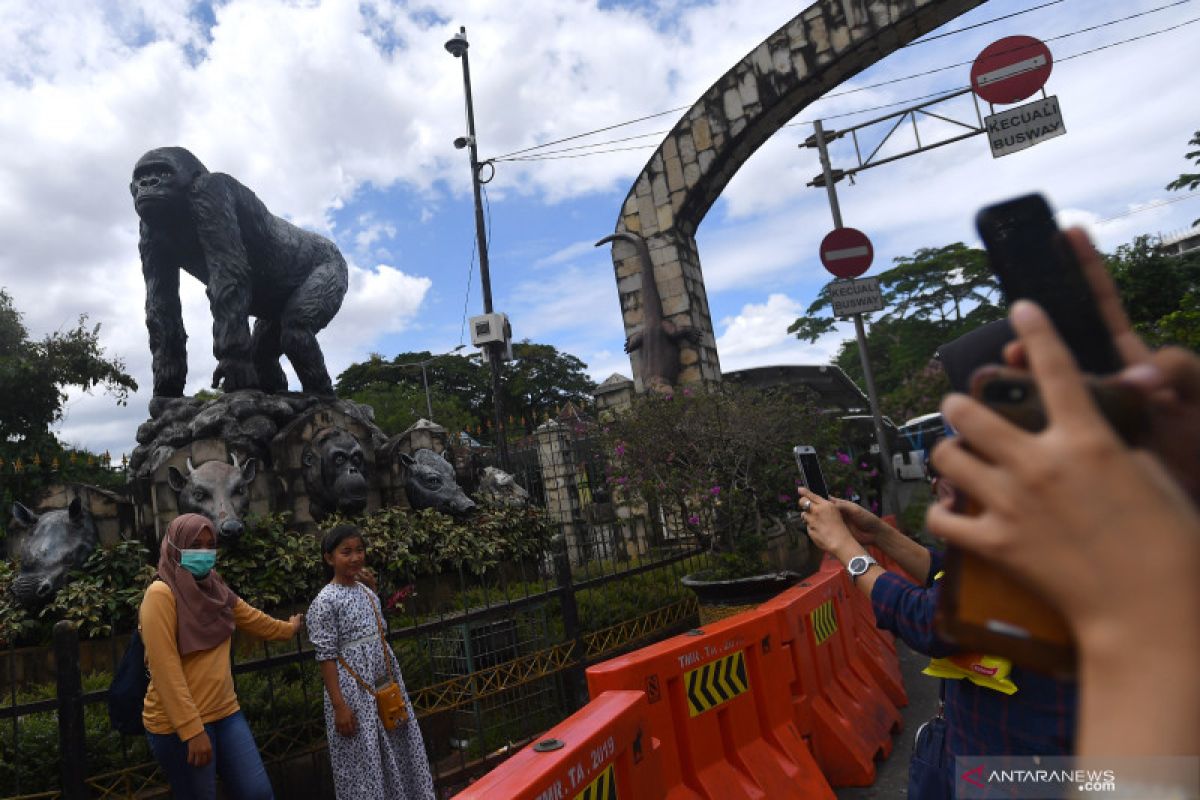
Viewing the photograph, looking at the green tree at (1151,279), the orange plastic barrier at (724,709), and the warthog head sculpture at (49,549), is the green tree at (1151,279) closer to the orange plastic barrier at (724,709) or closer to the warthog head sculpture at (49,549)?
the orange plastic barrier at (724,709)

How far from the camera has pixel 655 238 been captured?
11047 mm

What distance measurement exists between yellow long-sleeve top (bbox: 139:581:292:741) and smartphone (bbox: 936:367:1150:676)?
10.5ft

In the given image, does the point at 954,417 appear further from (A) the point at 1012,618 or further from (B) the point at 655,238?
(B) the point at 655,238

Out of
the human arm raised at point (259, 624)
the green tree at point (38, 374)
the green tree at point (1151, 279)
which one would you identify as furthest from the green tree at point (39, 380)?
the green tree at point (1151, 279)

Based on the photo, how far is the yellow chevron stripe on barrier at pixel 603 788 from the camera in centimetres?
229

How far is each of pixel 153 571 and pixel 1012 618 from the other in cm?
724

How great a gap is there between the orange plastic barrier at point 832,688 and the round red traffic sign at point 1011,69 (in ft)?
18.2

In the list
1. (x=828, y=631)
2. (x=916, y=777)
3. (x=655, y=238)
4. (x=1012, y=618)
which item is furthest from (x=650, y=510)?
(x=1012, y=618)

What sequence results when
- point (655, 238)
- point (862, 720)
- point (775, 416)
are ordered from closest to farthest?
point (862, 720)
point (775, 416)
point (655, 238)

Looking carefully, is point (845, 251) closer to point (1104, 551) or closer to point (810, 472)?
point (810, 472)

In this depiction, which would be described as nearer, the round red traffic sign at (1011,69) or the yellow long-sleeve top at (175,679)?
the yellow long-sleeve top at (175,679)

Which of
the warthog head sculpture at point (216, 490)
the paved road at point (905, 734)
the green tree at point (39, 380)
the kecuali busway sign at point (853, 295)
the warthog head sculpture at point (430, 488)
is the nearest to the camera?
the paved road at point (905, 734)

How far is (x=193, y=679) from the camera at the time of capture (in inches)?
124

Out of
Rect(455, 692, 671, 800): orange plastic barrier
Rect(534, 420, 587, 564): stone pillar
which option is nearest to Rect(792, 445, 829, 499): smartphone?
Rect(455, 692, 671, 800): orange plastic barrier
